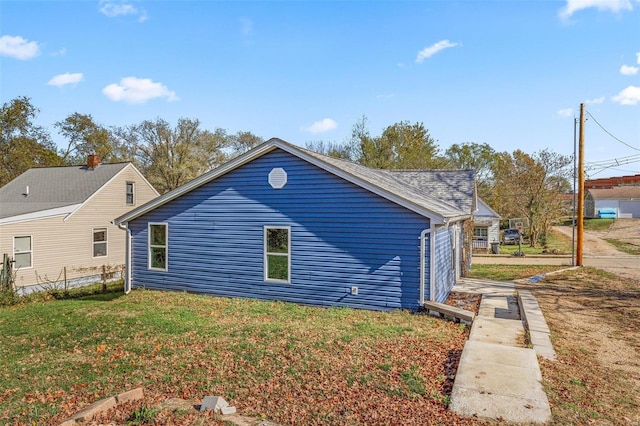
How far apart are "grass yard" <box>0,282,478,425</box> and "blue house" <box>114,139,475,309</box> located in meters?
0.99

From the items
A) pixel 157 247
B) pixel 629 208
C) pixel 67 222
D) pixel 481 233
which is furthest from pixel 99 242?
pixel 629 208

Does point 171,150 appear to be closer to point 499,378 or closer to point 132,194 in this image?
point 132,194

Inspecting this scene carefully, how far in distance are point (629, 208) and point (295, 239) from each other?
5693cm

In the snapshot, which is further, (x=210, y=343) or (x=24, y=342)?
(x=24, y=342)

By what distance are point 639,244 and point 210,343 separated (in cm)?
3605

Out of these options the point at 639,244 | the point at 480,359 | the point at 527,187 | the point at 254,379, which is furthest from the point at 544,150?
the point at 254,379

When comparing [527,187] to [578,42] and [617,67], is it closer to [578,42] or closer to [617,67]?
[617,67]

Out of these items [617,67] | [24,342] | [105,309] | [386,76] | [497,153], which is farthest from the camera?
[497,153]

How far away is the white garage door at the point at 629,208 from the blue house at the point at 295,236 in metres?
50.5

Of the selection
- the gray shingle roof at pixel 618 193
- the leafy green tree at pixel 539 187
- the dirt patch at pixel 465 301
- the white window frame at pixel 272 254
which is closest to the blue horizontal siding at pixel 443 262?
the dirt patch at pixel 465 301

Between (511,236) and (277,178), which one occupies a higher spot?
(277,178)

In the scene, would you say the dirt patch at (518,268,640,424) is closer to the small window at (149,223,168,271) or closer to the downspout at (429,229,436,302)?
the downspout at (429,229,436,302)

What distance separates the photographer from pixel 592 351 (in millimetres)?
6996

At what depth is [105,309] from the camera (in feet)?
33.4
